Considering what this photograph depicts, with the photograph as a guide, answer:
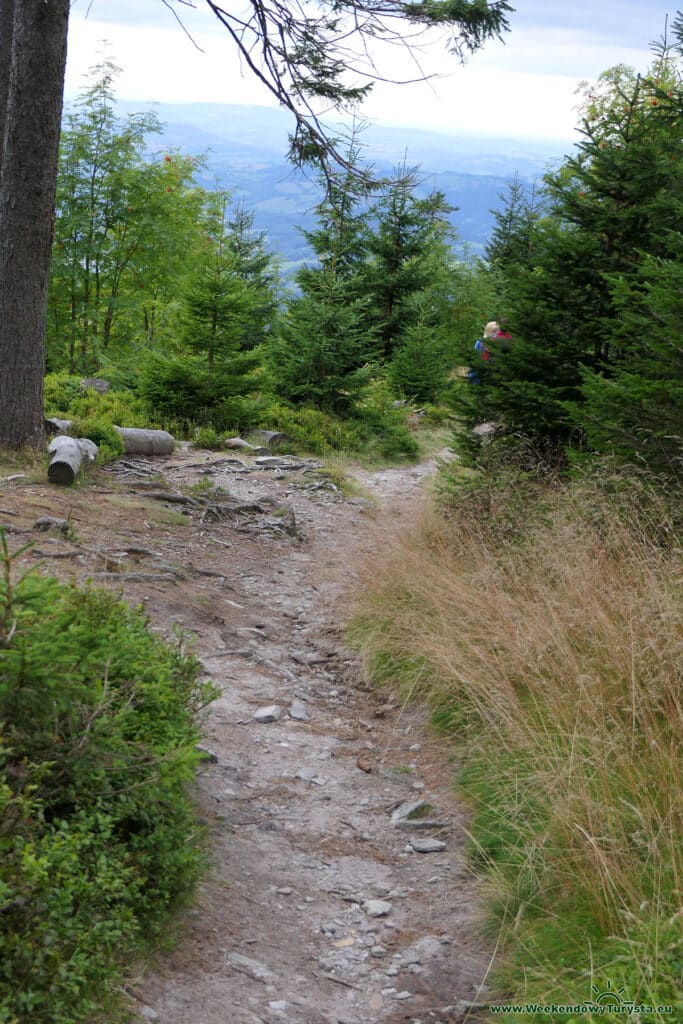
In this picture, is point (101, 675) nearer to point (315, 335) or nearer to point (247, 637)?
point (247, 637)

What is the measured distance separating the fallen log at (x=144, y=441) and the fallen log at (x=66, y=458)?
1622mm

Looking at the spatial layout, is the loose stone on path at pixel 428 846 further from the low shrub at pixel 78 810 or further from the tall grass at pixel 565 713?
the low shrub at pixel 78 810

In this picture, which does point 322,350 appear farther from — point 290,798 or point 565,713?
point 565,713

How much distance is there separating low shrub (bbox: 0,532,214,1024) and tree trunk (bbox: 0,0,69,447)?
20.2 ft

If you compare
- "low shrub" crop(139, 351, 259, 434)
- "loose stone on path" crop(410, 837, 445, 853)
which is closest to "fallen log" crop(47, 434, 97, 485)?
"low shrub" crop(139, 351, 259, 434)

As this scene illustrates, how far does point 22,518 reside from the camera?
23.9 ft

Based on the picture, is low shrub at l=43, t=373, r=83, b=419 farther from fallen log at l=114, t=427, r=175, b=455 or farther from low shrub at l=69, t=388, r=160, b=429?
fallen log at l=114, t=427, r=175, b=455

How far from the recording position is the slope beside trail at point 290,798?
10.4ft

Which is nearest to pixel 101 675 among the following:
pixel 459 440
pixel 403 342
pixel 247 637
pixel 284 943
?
pixel 284 943

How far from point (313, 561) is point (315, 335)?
6901 mm

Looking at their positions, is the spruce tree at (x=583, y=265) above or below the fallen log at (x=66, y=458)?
above

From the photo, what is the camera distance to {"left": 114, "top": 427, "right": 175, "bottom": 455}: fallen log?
11.5 metres

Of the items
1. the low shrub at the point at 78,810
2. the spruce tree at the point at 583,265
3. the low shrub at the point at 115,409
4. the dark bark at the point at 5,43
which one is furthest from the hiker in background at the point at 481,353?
the low shrub at the point at 78,810

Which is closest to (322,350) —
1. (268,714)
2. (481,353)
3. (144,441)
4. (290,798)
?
(144,441)
